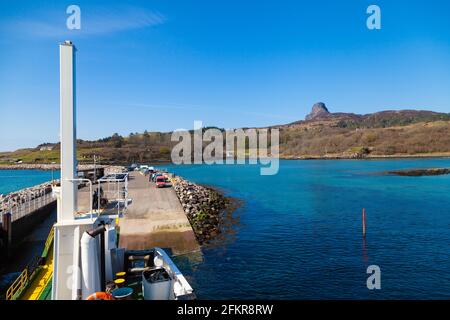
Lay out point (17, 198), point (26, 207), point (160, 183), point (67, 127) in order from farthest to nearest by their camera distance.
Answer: point (160, 183)
point (17, 198)
point (26, 207)
point (67, 127)

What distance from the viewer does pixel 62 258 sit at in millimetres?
9570

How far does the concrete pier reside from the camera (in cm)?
2288

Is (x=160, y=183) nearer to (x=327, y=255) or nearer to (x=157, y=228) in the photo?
(x=157, y=228)

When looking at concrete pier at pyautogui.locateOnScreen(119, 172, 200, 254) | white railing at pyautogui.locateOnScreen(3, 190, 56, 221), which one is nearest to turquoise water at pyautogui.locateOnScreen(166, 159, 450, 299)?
concrete pier at pyautogui.locateOnScreen(119, 172, 200, 254)

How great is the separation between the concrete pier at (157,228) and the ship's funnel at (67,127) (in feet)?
42.5

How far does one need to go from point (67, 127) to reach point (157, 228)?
53.7ft

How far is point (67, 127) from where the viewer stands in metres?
9.74

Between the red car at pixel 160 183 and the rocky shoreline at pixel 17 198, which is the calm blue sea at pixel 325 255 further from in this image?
the rocky shoreline at pixel 17 198

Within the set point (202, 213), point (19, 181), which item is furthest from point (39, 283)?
point (19, 181)

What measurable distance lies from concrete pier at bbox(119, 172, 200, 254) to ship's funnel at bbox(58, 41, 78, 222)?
12964 millimetres

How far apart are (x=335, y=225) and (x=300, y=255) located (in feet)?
35.6
